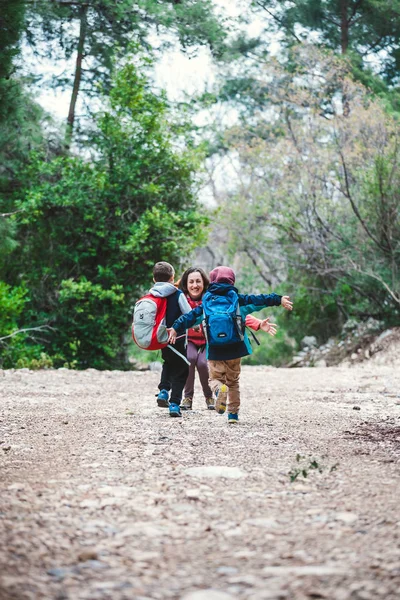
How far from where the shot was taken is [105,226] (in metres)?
14.9

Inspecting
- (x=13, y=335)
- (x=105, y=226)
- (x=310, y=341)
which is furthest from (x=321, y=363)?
(x=13, y=335)

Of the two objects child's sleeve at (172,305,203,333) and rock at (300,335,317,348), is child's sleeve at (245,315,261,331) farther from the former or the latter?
rock at (300,335,317,348)

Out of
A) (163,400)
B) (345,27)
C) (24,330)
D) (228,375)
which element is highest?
(345,27)

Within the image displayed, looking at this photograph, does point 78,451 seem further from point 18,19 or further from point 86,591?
point 18,19

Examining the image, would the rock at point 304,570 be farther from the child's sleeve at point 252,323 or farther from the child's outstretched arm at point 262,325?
the child's sleeve at point 252,323

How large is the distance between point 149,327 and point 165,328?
0.17 meters

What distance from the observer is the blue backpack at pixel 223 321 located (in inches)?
242

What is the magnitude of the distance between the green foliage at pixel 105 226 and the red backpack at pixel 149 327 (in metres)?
7.77

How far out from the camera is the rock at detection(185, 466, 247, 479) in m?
3.74

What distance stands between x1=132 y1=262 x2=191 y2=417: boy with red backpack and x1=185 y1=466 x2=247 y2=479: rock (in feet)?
8.61

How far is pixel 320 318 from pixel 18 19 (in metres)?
16.6

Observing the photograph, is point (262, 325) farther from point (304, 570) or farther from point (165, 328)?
point (304, 570)

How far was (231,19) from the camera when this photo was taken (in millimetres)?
16141

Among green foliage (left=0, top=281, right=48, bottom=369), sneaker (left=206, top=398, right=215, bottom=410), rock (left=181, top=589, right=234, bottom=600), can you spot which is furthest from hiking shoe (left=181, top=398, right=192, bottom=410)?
green foliage (left=0, top=281, right=48, bottom=369)
